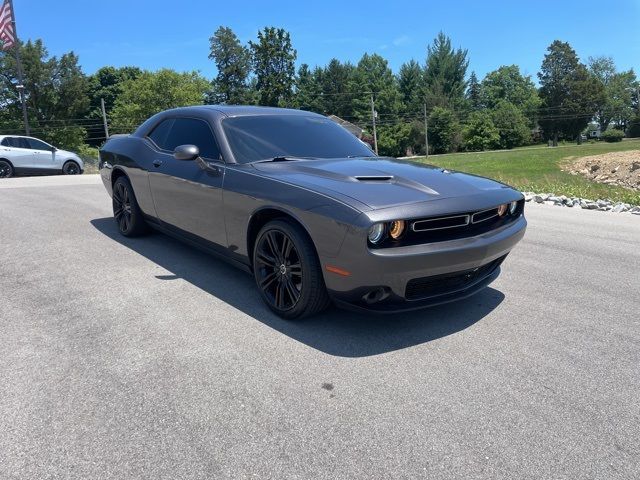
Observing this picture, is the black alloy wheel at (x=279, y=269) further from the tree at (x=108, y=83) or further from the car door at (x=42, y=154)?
the tree at (x=108, y=83)

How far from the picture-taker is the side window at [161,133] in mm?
5062

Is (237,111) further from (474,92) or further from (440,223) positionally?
(474,92)

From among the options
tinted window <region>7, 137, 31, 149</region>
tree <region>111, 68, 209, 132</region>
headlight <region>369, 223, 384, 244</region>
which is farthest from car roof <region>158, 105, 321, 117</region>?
tree <region>111, 68, 209, 132</region>

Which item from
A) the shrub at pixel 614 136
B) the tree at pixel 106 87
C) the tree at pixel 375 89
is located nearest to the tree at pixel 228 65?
the tree at pixel 106 87

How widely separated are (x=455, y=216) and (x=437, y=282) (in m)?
0.44

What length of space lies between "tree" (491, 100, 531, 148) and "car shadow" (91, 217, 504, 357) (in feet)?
263

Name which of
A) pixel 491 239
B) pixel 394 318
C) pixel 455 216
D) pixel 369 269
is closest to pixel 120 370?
pixel 369 269

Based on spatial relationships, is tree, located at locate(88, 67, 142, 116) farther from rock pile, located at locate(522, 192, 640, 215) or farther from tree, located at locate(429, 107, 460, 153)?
rock pile, located at locate(522, 192, 640, 215)

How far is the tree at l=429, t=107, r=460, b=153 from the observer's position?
254 feet

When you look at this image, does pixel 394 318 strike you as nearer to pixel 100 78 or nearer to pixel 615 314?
pixel 615 314

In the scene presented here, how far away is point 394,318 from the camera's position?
11.7ft

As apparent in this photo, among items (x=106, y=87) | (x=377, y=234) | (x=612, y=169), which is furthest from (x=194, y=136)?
(x=106, y=87)

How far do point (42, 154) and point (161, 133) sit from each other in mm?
13956

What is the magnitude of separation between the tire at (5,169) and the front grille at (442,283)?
16.9 meters
